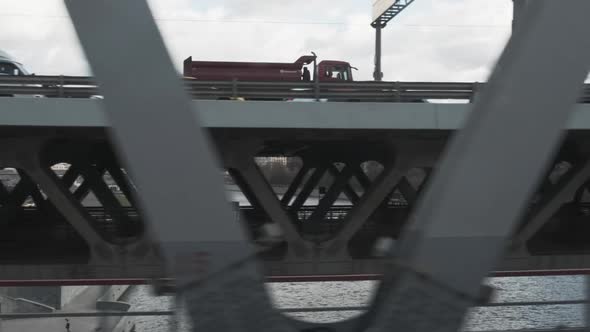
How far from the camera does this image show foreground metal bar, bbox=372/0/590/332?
3.33 metres

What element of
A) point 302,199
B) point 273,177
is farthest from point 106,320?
point 273,177

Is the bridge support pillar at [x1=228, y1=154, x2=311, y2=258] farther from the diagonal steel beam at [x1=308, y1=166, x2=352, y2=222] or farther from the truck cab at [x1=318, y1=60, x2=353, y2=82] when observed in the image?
the truck cab at [x1=318, y1=60, x2=353, y2=82]

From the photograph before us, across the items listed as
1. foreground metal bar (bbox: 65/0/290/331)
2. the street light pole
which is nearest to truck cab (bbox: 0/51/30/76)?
the street light pole

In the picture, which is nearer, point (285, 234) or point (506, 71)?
point (506, 71)

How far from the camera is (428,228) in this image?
3.33m

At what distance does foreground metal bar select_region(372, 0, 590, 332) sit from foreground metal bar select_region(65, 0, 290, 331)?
1011 mm

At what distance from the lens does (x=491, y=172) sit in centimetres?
334

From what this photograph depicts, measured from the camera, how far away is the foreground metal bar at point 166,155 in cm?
323

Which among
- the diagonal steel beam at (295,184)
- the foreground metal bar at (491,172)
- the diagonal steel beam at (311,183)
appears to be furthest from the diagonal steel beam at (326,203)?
the foreground metal bar at (491,172)

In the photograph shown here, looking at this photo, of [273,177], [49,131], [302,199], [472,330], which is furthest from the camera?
[273,177]

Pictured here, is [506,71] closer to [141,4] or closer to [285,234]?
[141,4]

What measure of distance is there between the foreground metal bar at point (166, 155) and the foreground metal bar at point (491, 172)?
3.32ft

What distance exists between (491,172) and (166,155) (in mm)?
1854

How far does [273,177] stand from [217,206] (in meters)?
31.2
